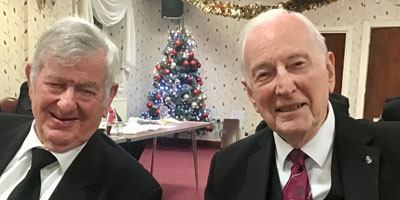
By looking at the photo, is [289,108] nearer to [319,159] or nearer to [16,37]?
[319,159]

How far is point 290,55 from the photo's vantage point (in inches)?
42.8

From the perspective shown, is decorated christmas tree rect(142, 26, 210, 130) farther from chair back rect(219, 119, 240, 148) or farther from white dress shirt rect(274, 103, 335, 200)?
white dress shirt rect(274, 103, 335, 200)

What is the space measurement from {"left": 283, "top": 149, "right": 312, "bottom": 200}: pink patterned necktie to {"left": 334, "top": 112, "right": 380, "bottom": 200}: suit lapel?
0.36 feet

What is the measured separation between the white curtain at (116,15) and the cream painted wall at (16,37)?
0.71 m

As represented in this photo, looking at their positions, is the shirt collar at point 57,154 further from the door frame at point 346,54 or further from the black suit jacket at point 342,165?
the door frame at point 346,54

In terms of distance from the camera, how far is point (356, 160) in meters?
1.13

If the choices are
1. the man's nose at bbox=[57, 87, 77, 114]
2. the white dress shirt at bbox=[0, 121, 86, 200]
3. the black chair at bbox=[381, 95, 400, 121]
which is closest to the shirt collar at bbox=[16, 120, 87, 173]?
the white dress shirt at bbox=[0, 121, 86, 200]

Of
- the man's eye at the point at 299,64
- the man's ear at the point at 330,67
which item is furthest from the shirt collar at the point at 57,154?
the man's ear at the point at 330,67

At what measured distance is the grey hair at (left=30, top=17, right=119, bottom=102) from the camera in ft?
3.66

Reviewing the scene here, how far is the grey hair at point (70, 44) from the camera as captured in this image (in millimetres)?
1115

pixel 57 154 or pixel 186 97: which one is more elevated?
pixel 57 154

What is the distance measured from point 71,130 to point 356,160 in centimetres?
92

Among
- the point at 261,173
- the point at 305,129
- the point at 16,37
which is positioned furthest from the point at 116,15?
the point at 305,129

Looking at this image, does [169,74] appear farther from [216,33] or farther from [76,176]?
[76,176]
